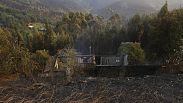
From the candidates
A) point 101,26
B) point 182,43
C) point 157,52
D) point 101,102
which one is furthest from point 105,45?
point 101,102

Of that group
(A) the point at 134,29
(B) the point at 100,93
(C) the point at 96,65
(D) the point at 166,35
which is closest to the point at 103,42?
(A) the point at 134,29

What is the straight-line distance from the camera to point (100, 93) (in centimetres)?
413

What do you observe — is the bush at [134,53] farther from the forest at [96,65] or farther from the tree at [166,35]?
the tree at [166,35]

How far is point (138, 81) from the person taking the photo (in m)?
5.29

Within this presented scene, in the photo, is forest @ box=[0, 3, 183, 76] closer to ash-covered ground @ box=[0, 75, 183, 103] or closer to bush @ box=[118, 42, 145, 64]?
bush @ box=[118, 42, 145, 64]

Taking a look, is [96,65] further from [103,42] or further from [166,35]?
[103,42]

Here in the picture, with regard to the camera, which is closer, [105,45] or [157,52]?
[157,52]

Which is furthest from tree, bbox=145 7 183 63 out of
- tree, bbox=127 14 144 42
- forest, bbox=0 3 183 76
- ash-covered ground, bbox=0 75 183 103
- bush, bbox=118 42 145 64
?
ash-covered ground, bbox=0 75 183 103

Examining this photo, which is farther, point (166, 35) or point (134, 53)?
point (134, 53)

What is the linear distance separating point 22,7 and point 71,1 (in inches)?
507

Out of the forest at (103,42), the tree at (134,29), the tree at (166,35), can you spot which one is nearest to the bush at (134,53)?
the forest at (103,42)

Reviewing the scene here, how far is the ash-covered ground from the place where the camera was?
3635mm

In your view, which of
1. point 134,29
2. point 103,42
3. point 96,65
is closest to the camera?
point 96,65

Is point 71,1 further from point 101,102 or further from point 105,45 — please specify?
point 101,102
